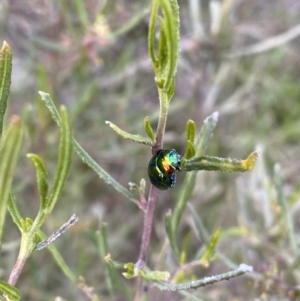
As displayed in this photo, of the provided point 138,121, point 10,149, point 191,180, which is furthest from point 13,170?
point 138,121

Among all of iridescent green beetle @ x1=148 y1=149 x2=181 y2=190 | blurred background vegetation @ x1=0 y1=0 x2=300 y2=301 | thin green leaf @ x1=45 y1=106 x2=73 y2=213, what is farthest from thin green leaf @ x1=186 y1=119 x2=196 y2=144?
blurred background vegetation @ x1=0 y1=0 x2=300 y2=301

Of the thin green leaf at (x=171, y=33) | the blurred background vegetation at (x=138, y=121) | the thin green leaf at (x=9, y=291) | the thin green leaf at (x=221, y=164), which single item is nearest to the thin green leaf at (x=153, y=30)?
the thin green leaf at (x=171, y=33)

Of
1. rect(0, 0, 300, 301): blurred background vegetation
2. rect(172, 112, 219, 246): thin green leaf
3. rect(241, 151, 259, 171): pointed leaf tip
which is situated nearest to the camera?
rect(241, 151, 259, 171): pointed leaf tip

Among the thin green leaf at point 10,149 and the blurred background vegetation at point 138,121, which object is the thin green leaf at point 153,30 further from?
the blurred background vegetation at point 138,121

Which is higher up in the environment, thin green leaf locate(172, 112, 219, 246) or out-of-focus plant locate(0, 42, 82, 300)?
thin green leaf locate(172, 112, 219, 246)

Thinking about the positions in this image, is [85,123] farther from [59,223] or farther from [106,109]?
[59,223]

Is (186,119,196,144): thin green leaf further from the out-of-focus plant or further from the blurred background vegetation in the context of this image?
the blurred background vegetation
